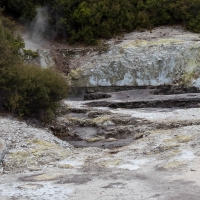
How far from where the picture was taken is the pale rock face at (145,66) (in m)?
43.7

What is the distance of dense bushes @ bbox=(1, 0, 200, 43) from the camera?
50281 millimetres

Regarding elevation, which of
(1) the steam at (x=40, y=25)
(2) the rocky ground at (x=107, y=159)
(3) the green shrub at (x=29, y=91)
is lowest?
(2) the rocky ground at (x=107, y=159)

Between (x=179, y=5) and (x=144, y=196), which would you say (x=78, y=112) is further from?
(x=179, y=5)

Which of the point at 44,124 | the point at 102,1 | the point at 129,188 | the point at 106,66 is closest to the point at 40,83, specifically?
the point at 44,124

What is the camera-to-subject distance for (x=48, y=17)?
168 feet

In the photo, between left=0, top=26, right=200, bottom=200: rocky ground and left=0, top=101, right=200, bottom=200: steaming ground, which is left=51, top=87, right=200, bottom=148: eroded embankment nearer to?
left=0, top=26, right=200, bottom=200: rocky ground

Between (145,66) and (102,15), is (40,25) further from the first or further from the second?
(145,66)

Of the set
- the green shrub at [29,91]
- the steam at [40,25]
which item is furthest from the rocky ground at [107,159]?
the steam at [40,25]

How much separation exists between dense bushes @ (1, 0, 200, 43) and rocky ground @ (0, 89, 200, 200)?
25807mm

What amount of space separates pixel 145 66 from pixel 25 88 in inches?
902

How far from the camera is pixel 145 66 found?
44.4 m

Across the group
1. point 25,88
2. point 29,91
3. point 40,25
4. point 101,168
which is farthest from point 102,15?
point 101,168

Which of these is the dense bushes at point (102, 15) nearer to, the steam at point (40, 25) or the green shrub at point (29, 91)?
the steam at point (40, 25)

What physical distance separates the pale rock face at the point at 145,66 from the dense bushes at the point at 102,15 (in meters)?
6.50
